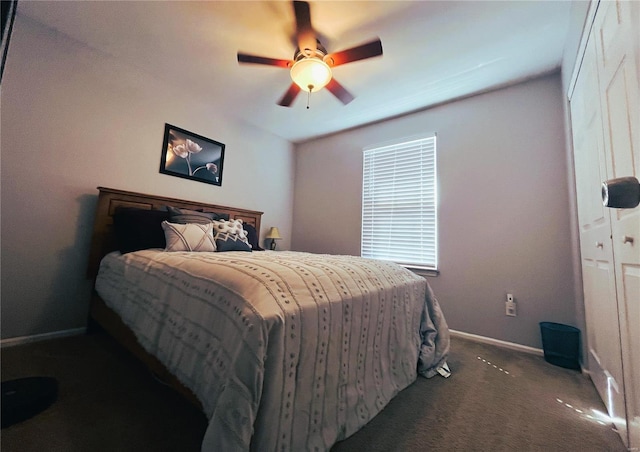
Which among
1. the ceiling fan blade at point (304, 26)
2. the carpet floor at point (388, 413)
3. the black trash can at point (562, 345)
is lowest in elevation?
the carpet floor at point (388, 413)

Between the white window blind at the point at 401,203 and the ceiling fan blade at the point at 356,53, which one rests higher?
the ceiling fan blade at the point at 356,53

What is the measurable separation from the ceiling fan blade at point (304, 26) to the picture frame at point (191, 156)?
5.86 ft

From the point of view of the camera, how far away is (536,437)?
A: 121 centimetres

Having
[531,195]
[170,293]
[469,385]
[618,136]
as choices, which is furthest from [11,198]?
[531,195]

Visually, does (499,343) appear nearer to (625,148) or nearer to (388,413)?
(388,413)

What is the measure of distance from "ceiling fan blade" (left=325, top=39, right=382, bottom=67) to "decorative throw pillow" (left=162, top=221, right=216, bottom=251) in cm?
178

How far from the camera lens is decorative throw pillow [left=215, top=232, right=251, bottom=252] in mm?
2338

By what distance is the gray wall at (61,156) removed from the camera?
197cm

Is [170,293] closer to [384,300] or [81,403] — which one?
[81,403]

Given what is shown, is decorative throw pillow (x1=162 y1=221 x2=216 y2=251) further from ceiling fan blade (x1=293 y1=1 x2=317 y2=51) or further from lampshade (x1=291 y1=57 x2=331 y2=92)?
ceiling fan blade (x1=293 y1=1 x2=317 y2=51)

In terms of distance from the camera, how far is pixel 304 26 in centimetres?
176

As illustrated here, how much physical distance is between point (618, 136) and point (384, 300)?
4.20ft

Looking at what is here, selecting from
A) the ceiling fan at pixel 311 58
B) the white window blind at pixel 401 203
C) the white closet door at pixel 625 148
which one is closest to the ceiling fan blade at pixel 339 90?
the ceiling fan at pixel 311 58

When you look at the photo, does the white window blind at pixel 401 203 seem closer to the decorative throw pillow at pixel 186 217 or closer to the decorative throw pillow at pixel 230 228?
the decorative throw pillow at pixel 230 228
